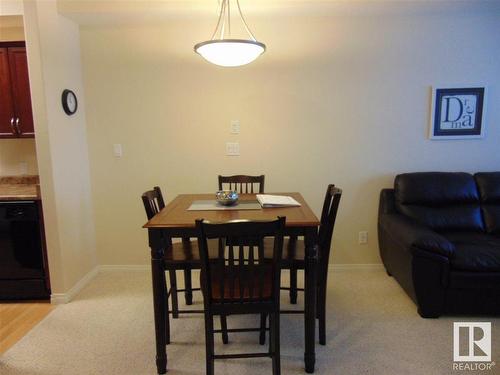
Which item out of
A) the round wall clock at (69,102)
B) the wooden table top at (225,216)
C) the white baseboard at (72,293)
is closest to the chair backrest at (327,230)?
the wooden table top at (225,216)

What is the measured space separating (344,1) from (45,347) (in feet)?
10.8

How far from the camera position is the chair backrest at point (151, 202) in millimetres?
1965

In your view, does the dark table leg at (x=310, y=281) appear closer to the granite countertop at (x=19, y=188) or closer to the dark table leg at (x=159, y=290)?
the dark table leg at (x=159, y=290)

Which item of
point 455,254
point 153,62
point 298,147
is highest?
point 153,62

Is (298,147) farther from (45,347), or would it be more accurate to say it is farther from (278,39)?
(45,347)

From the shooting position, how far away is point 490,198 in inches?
109

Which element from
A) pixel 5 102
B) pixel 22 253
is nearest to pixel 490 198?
pixel 22 253

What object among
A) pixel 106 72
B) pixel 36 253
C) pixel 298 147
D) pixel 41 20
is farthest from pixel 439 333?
pixel 41 20

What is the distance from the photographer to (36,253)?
8.50ft

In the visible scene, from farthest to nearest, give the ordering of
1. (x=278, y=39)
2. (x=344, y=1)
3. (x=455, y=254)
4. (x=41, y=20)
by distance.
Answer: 1. (x=278, y=39)
2. (x=344, y=1)
3. (x=41, y=20)
4. (x=455, y=254)

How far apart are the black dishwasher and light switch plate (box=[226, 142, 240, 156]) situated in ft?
5.38

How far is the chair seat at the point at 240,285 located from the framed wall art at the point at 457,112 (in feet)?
7.53

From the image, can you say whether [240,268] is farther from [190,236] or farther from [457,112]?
[457,112]

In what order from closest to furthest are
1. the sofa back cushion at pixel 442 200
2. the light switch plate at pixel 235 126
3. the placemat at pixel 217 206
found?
the placemat at pixel 217 206 < the sofa back cushion at pixel 442 200 < the light switch plate at pixel 235 126
